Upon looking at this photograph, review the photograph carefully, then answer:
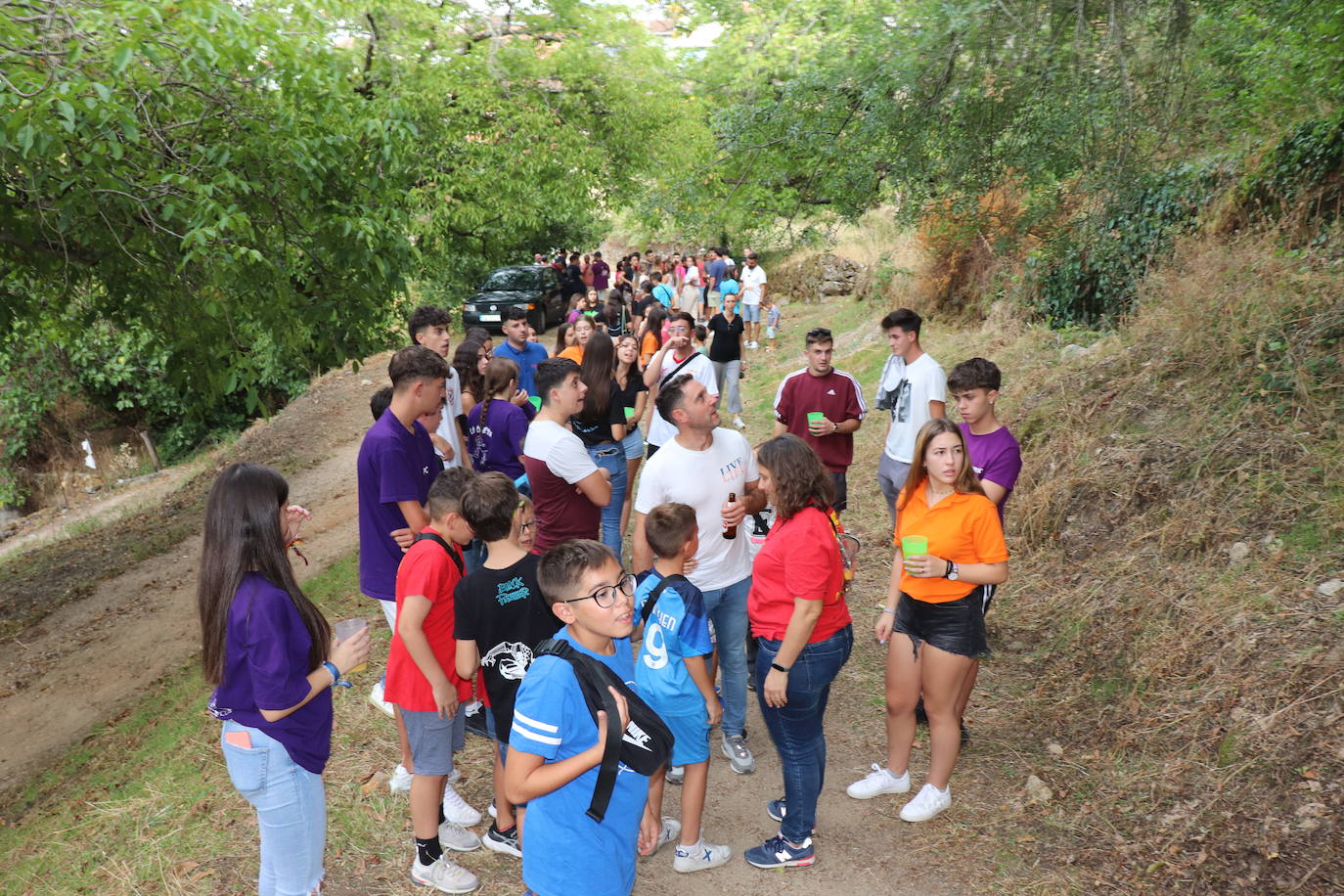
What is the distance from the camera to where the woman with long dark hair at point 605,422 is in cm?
629

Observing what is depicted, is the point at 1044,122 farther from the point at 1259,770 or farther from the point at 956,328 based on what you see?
the point at 956,328

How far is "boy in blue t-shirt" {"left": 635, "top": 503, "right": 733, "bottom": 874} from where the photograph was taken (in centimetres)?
371

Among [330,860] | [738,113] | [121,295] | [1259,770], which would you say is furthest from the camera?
[738,113]

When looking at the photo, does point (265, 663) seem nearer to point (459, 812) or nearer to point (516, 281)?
point (459, 812)

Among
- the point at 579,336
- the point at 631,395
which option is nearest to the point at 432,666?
→ the point at 631,395

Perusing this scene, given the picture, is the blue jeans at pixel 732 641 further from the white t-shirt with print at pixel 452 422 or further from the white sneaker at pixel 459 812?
the white t-shirt with print at pixel 452 422

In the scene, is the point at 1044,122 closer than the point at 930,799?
No

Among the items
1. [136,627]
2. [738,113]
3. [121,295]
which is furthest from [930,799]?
[121,295]

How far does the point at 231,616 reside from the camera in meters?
2.88

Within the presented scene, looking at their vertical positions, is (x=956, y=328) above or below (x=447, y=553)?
below

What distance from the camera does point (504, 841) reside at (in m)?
4.24

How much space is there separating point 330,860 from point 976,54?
7.31 m

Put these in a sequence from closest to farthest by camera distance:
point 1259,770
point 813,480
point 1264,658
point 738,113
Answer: point 813,480 < point 1259,770 < point 1264,658 < point 738,113

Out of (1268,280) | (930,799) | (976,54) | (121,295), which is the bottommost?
(930,799)
